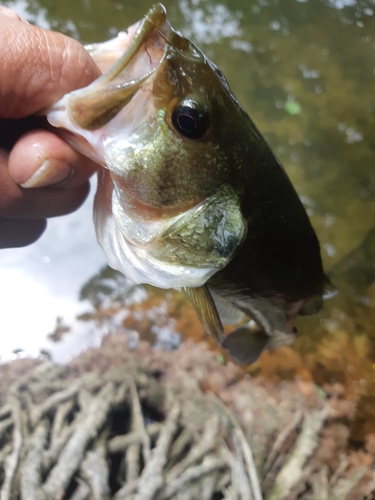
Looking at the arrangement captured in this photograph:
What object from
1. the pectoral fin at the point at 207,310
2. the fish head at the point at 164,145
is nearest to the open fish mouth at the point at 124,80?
the fish head at the point at 164,145

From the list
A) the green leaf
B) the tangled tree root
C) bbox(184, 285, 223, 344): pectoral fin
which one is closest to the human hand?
bbox(184, 285, 223, 344): pectoral fin

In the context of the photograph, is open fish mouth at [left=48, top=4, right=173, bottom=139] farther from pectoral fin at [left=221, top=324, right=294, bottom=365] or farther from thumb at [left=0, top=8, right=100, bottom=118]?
pectoral fin at [left=221, top=324, right=294, bottom=365]

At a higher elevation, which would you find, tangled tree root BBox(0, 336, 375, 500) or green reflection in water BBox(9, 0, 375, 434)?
green reflection in water BBox(9, 0, 375, 434)

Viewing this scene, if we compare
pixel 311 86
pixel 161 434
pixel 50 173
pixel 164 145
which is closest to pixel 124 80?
pixel 164 145

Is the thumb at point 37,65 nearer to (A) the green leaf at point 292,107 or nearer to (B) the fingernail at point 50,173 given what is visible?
(B) the fingernail at point 50,173

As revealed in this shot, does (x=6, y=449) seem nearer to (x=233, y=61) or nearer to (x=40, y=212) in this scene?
(x=40, y=212)

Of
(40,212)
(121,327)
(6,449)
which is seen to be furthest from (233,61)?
(6,449)

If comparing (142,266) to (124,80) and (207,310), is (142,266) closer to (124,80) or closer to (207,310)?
(207,310)
